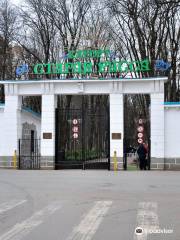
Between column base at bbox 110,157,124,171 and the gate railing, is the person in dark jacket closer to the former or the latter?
column base at bbox 110,157,124,171

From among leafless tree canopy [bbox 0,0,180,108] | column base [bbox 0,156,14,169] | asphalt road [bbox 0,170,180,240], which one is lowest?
column base [bbox 0,156,14,169]

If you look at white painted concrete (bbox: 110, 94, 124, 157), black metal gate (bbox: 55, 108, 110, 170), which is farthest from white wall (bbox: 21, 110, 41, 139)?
white painted concrete (bbox: 110, 94, 124, 157)

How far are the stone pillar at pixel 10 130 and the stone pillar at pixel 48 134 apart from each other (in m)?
1.80

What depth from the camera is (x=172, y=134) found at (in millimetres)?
30156

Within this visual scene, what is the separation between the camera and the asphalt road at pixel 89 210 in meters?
10.0

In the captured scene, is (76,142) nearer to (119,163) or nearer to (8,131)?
(8,131)

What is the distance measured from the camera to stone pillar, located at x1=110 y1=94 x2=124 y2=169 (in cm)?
3023

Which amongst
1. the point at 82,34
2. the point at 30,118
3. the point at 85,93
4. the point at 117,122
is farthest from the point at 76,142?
the point at 82,34

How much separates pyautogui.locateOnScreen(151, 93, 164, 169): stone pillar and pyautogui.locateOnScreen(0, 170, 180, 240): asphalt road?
841cm

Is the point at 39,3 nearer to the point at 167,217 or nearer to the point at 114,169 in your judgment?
the point at 114,169

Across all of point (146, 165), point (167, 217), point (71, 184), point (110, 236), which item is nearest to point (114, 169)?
point (146, 165)

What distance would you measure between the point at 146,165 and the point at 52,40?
798 inches

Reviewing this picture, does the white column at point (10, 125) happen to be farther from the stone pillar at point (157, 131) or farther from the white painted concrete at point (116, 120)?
the stone pillar at point (157, 131)

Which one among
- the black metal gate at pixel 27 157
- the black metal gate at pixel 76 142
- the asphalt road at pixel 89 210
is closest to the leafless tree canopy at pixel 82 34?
the black metal gate at pixel 76 142
